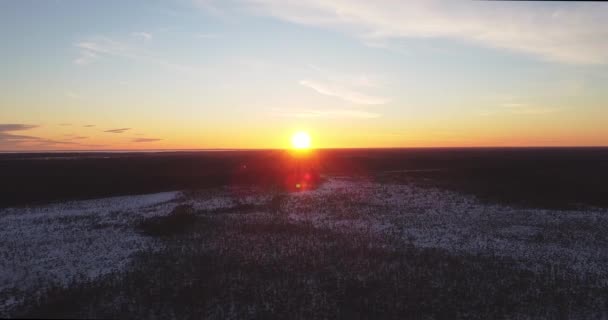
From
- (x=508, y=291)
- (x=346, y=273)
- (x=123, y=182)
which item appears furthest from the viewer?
(x=123, y=182)

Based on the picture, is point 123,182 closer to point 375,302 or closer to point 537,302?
point 375,302

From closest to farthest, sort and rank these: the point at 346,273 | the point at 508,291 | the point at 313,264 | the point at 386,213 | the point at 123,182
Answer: the point at 508,291 → the point at 346,273 → the point at 313,264 → the point at 386,213 → the point at 123,182

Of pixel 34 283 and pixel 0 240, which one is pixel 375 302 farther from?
pixel 0 240

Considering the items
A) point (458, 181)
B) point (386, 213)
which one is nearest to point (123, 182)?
point (386, 213)

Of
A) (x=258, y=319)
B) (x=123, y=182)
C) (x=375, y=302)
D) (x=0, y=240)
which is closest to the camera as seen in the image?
(x=258, y=319)

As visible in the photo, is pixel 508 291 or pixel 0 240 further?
pixel 0 240

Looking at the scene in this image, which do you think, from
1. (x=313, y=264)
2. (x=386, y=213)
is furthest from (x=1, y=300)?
(x=386, y=213)
